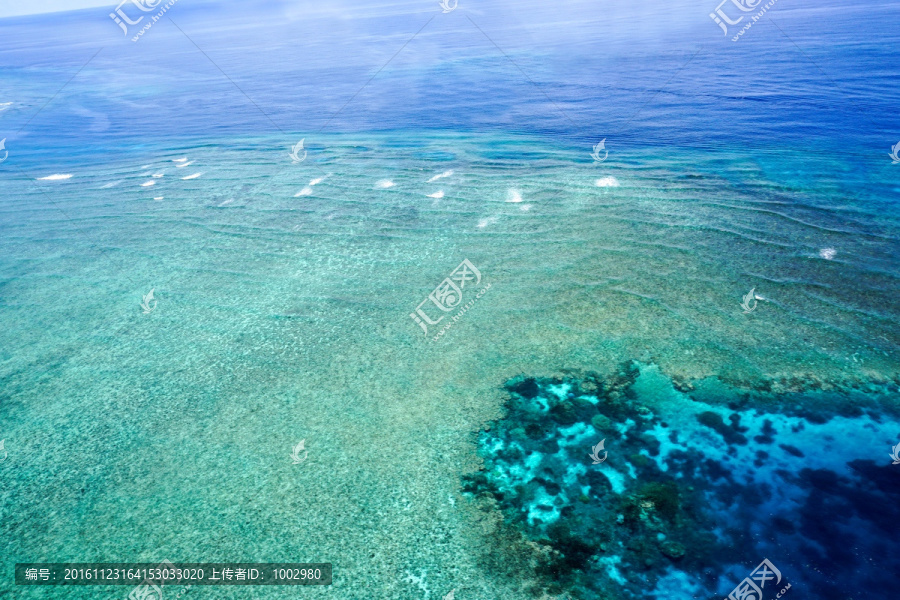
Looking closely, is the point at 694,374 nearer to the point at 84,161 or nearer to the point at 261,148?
the point at 261,148

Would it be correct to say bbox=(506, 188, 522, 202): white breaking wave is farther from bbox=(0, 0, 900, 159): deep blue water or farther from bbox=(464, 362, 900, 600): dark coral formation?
bbox=(464, 362, 900, 600): dark coral formation

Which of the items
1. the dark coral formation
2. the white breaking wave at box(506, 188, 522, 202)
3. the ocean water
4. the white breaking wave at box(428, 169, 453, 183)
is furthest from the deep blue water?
the dark coral formation

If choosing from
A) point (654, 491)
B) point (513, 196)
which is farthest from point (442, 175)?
point (654, 491)

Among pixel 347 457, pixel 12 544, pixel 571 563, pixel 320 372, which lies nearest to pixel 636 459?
pixel 571 563

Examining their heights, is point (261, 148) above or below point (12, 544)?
above

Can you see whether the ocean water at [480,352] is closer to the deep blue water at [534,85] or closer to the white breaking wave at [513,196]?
the white breaking wave at [513,196]

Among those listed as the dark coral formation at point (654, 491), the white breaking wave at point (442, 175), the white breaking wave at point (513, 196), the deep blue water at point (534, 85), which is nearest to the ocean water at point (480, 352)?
the dark coral formation at point (654, 491)

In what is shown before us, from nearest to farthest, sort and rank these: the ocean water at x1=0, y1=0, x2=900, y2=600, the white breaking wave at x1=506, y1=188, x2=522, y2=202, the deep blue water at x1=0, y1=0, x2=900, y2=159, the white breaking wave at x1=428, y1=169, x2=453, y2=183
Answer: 1. the ocean water at x1=0, y1=0, x2=900, y2=600
2. the white breaking wave at x1=506, y1=188, x2=522, y2=202
3. the white breaking wave at x1=428, y1=169, x2=453, y2=183
4. the deep blue water at x1=0, y1=0, x2=900, y2=159

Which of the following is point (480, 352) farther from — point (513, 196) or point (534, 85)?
point (534, 85)

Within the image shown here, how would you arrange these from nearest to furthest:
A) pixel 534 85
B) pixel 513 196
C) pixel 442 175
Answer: pixel 513 196 < pixel 442 175 < pixel 534 85
